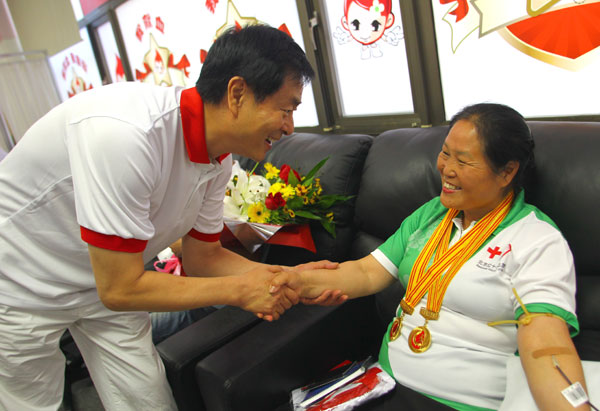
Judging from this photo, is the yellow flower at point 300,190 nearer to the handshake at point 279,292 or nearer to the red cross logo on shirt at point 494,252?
the handshake at point 279,292

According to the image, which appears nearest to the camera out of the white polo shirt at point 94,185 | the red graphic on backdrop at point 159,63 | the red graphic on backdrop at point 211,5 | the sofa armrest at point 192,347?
the white polo shirt at point 94,185

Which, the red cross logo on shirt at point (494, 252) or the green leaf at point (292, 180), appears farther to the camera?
the green leaf at point (292, 180)

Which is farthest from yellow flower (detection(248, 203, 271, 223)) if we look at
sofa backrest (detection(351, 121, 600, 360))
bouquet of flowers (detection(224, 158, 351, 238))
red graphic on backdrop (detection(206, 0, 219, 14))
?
red graphic on backdrop (detection(206, 0, 219, 14))

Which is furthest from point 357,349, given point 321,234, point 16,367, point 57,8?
point 57,8

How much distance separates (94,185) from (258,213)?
3.01 feet

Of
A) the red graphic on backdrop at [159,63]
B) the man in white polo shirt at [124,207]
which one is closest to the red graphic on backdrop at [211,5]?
the red graphic on backdrop at [159,63]

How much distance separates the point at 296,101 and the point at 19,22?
214 inches

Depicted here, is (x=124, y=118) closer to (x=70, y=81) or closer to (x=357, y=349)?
(x=357, y=349)

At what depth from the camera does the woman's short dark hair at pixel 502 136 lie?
4.08 ft

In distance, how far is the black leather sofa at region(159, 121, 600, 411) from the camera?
1.30m

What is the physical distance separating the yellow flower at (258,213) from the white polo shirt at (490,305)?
0.77 meters

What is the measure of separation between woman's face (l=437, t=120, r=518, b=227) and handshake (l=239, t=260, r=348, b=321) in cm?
51

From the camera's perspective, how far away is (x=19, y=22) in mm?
5250

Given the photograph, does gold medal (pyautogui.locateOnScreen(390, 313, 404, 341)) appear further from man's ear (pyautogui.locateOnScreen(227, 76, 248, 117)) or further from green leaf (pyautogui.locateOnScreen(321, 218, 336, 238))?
man's ear (pyautogui.locateOnScreen(227, 76, 248, 117))
